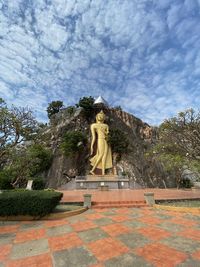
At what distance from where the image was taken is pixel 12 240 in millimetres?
5004

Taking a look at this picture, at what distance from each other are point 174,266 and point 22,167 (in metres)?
11.5

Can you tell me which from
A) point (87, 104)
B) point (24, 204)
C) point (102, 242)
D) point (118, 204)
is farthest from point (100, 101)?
point (102, 242)

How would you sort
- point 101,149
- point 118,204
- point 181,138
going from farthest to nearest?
point 101,149 < point 181,138 < point 118,204

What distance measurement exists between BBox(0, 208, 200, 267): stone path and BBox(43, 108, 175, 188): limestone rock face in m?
17.6

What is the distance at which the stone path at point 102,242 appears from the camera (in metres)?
3.73

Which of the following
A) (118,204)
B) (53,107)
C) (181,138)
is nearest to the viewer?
(118,204)

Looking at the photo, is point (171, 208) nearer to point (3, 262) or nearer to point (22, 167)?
point (3, 262)

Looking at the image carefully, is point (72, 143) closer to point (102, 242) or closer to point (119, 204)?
point (119, 204)

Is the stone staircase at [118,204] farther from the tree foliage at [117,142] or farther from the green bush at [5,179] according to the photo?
the tree foliage at [117,142]

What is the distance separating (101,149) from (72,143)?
172 inches

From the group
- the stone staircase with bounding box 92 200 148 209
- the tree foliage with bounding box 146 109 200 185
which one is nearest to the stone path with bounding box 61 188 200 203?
the stone staircase with bounding box 92 200 148 209

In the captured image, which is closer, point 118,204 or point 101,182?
point 118,204

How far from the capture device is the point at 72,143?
25.7 meters

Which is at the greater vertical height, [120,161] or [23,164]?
[120,161]
